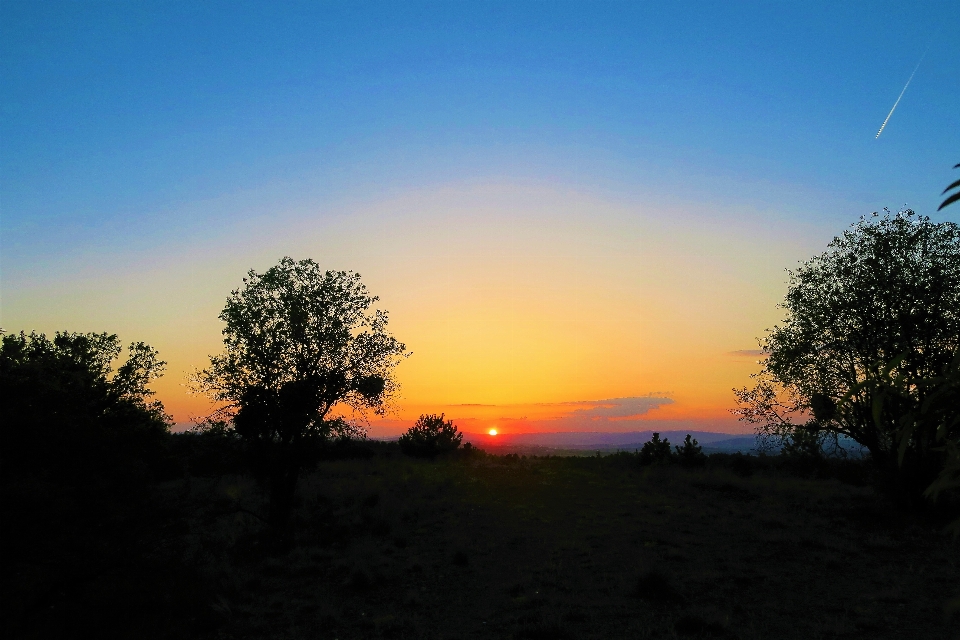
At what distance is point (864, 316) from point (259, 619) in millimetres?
26925

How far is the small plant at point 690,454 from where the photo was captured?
47.2m

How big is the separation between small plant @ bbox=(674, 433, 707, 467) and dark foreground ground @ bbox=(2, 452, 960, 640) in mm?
12142

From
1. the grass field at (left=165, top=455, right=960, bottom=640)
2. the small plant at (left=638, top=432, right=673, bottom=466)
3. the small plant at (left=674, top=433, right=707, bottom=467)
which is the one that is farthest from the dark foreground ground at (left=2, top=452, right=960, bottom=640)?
the small plant at (left=638, top=432, right=673, bottom=466)

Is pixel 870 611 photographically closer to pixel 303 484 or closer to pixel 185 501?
pixel 185 501

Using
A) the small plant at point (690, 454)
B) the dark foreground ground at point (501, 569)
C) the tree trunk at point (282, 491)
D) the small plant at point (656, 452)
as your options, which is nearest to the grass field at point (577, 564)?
the dark foreground ground at point (501, 569)

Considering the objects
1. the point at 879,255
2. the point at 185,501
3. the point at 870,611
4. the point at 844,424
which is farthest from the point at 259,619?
the point at 879,255

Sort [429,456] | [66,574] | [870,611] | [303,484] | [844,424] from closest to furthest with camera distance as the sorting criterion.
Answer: [66,574] < [870,611] < [844,424] < [303,484] < [429,456]

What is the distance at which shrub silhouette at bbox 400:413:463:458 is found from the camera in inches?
2157

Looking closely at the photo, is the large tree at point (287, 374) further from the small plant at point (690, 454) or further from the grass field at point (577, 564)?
the small plant at point (690, 454)

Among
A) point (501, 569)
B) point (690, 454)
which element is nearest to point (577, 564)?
point (501, 569)

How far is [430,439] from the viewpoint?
182 ft

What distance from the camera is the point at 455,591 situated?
18.6 m

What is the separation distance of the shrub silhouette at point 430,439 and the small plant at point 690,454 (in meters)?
19.8

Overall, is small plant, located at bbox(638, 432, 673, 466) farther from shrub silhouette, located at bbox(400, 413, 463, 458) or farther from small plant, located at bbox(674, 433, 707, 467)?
shrub silhouette, located at bbox(400, 413, 463, 458)
